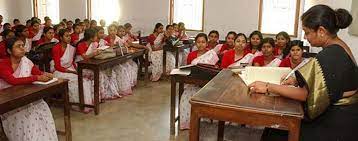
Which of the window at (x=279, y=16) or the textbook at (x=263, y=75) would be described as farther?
the window at (x=279, y=16)

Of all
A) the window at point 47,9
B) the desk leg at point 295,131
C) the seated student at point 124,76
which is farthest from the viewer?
the window at point 47,9

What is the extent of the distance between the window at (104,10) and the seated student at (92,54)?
12.2 ft

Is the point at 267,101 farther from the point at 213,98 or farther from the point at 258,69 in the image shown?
the point at 258,69

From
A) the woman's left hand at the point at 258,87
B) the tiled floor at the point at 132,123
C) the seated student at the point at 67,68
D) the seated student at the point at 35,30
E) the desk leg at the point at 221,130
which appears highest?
the seated student at the point at 35,30

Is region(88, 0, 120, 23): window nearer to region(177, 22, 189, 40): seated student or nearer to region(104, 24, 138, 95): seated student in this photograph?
region(177, 22, 189, 40): seated student

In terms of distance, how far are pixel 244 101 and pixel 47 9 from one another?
893 cm

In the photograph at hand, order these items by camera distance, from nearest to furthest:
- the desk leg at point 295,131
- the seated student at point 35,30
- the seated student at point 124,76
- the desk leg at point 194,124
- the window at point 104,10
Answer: the desk leg at point 295,131 → the desk leg at point 194,124 → the seated student at point 124,76 → the seated student at point 35,30 → the window at point 104,10

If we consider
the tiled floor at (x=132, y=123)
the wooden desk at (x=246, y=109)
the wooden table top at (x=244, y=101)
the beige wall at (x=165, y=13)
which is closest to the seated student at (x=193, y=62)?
the tiled floor at (x=132, y=123)

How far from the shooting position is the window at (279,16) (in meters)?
6.91

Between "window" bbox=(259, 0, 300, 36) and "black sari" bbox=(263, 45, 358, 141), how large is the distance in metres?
5.50

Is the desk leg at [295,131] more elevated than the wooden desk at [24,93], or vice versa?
the desk leg at [295,131]

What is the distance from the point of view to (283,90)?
5.65 ft

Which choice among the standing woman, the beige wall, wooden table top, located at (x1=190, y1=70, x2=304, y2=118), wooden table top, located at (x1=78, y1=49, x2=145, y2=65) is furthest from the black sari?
the beige wall

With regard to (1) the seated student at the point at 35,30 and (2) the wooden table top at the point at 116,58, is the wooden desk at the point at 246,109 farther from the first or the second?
(1) the seated student at the point at 35,30
